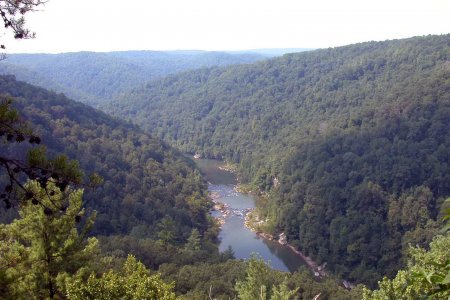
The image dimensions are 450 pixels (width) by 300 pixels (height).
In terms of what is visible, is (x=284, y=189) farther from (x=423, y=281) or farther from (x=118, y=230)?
(x=423, y=281)

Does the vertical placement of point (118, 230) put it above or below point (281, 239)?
above

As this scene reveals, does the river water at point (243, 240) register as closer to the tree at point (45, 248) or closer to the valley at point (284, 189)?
the valley at point (284, 189)

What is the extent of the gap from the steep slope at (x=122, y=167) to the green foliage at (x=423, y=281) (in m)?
40.8

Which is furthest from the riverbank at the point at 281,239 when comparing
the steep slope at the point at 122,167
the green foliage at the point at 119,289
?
the green foliage at the point at 119,289

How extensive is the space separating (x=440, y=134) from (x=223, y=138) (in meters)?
66.5

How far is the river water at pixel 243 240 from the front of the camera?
53.2m

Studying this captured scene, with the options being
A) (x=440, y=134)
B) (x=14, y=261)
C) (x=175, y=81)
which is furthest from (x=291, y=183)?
(x=175, y=81)

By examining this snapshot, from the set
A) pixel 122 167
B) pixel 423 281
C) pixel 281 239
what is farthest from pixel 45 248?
pixel 122 167

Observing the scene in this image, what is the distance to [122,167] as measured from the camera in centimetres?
7244

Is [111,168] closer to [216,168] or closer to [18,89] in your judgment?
[18,89]

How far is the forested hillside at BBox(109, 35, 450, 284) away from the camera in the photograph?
5491 centimetres

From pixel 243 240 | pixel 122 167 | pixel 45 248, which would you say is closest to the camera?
pixel 45 248

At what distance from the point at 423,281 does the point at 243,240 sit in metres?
54.5

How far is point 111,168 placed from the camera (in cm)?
6956
